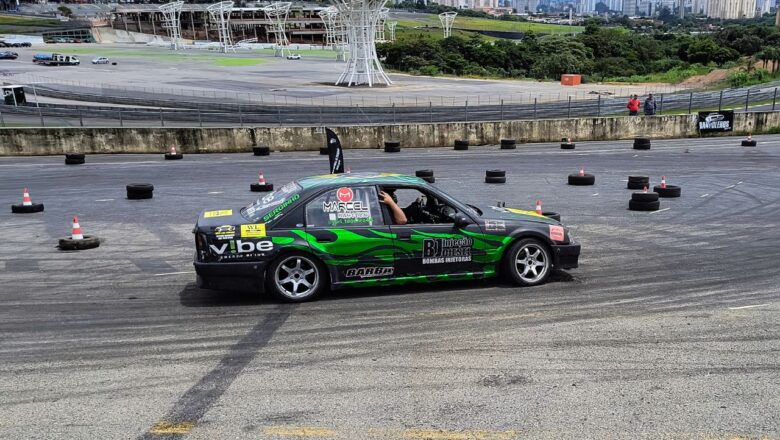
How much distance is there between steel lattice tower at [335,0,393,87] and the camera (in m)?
57.2

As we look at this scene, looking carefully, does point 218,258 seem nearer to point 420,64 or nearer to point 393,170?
point 393,170

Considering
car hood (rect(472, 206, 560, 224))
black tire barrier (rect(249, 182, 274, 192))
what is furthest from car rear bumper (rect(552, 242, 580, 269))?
black tire barrier (rect(249, 182, 274, 192))

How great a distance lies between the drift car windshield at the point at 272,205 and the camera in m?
7.42

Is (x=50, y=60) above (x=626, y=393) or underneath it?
above

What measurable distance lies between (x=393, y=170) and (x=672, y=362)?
15.1 m

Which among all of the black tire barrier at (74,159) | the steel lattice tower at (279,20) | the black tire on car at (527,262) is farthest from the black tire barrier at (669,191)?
the steel lattice tower at (279,20)

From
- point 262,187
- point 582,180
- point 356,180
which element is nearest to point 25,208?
point 262,187

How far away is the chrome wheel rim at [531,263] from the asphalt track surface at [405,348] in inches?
7.1

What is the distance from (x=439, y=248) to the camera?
300 inches

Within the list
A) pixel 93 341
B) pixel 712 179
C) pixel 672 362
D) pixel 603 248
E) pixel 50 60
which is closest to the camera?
pixel 672 362

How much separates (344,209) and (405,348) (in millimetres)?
2088

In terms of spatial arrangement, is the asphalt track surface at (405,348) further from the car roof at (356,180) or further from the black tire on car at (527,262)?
the car roof at (356,180)

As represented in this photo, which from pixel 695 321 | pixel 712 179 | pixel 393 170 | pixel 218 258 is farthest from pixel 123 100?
pixel 695 321

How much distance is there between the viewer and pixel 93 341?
6.28 meters
